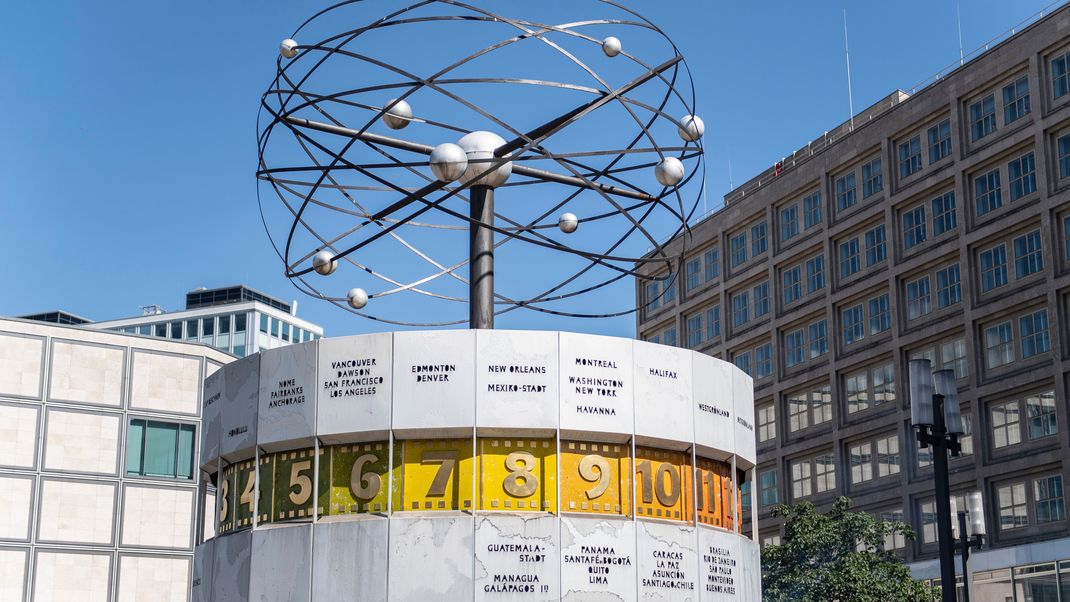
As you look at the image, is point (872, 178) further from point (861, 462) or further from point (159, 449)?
point (159, 449)

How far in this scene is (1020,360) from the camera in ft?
222

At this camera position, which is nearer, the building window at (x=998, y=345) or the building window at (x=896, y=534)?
the building window at (x=998, y=345)

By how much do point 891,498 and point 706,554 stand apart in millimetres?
54449

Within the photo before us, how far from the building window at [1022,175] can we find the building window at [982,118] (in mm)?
2415

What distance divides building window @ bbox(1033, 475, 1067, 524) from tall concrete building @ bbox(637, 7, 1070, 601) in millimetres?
76

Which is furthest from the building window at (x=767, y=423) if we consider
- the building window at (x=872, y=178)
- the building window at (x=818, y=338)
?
the building window at (x=872, y=178)

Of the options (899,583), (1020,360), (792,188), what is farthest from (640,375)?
(792,188)

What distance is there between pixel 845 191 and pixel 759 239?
8.84m

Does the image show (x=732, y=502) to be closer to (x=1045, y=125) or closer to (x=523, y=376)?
(x=523, y=376)

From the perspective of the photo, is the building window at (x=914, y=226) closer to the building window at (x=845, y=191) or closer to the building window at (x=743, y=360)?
the building window at (x=845, y=191)

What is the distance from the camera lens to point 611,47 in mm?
24438

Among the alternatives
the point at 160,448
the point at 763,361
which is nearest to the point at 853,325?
the point at 763,361

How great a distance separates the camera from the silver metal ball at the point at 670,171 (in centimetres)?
2361

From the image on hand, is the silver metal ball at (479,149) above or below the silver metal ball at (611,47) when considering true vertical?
below
